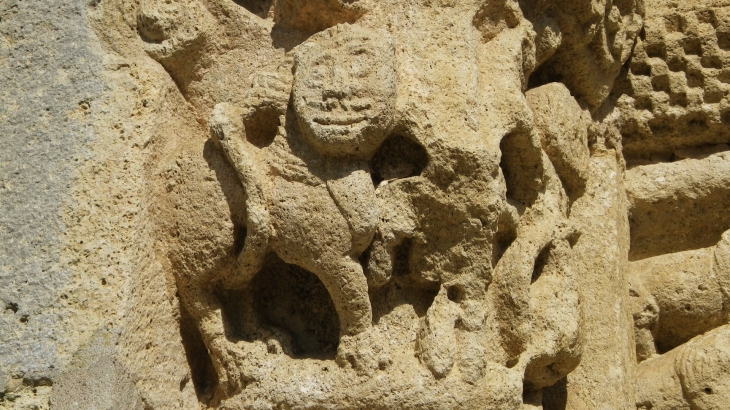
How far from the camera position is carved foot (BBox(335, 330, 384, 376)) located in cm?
197

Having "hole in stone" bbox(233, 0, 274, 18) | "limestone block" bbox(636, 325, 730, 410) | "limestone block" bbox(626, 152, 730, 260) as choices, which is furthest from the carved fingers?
"limestone block" bbox(626, 152, 730, 260)

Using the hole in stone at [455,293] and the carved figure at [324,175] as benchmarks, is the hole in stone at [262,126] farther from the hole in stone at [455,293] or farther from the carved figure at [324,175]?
the hole in stone at [455,293]

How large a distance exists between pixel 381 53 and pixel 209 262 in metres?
0.55

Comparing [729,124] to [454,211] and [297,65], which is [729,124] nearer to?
[454,211]

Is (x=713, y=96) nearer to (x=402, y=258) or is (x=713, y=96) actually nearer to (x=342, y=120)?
(x=402, y=258)

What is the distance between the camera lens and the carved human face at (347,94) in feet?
6.51

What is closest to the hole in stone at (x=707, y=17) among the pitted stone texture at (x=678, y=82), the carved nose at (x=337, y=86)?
the pitted stone texture at (x=678, y=82)

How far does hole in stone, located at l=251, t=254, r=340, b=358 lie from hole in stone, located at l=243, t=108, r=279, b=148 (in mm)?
250

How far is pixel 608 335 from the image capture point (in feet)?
7.86

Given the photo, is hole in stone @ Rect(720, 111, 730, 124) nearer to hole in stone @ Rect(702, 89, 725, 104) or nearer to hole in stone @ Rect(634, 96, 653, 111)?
hole in stone @ Rect(702, 89, 725, 104)

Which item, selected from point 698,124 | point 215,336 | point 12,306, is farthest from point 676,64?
point 12,306

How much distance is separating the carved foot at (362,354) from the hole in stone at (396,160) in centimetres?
33

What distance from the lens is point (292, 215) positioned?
6.52 feet

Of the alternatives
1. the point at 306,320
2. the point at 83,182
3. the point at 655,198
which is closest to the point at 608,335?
the point at 655,198
